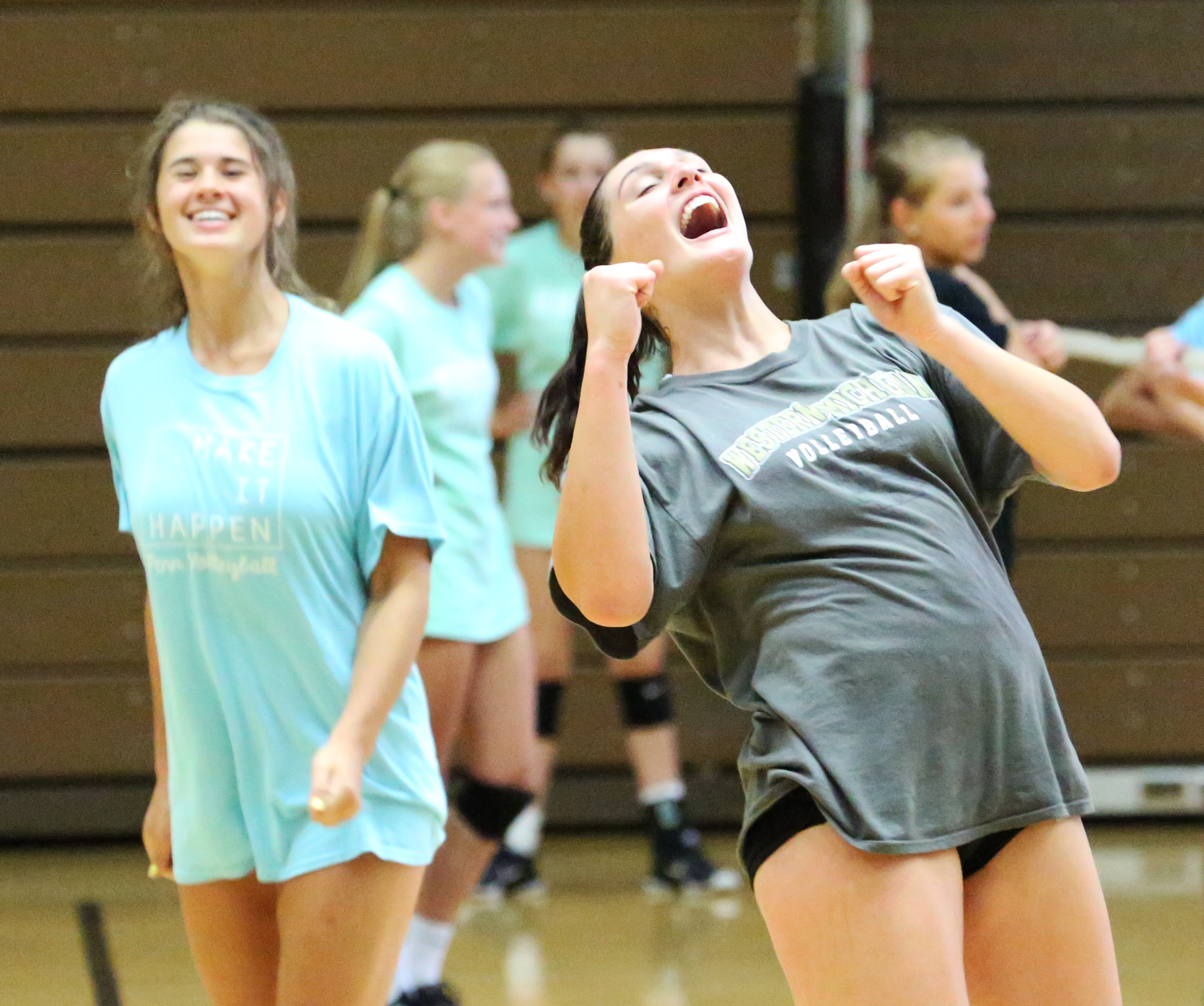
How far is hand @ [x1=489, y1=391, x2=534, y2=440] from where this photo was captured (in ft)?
14.6

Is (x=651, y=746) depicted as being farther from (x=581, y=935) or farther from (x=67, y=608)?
(x=67, y=608)

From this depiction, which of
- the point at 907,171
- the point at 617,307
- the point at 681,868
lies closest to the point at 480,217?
the point at 907,171

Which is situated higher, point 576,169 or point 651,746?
point 576,169

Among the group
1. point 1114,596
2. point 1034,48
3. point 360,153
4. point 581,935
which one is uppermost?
point 1034,48

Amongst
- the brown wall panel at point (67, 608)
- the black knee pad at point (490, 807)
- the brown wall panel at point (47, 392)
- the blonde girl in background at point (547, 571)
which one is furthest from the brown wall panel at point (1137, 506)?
the brown wall panel at point (47, 392)

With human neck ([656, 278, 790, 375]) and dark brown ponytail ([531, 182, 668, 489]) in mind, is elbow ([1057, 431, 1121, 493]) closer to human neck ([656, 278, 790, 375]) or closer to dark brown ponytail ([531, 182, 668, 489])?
human neck ([656, 278, 790, 375])

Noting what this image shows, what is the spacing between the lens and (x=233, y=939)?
222 cm

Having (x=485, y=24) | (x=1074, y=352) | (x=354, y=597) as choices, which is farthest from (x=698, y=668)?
(x=485, y=24)

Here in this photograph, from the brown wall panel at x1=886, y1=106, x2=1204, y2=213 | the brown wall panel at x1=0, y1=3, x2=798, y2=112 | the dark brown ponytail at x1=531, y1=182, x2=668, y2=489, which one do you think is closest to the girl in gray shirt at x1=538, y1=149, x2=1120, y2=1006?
the dark brown ponytail at x1=531, y1=182, x2=668, y2=489

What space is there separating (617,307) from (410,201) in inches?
87.5

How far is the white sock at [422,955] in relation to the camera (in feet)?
11.3

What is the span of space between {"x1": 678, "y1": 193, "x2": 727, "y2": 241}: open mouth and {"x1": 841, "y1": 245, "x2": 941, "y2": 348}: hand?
0.21m

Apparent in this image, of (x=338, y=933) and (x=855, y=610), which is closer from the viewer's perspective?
(x=855, y=610)

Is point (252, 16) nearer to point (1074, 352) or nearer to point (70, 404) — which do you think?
point (70, 404)
